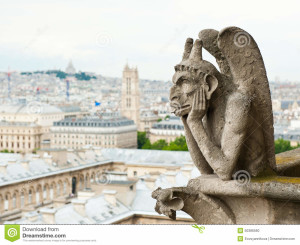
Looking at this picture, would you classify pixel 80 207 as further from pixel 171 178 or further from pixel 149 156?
pixel 149 156

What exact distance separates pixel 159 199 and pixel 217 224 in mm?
536

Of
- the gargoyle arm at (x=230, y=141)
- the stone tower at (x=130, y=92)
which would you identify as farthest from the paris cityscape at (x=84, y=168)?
the gargoyle arm at (x=230, y=141)

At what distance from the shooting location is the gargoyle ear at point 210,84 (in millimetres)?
4941

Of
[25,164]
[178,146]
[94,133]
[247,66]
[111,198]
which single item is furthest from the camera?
[94,133]

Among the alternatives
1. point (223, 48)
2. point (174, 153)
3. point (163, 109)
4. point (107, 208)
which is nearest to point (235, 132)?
point (223, 48)

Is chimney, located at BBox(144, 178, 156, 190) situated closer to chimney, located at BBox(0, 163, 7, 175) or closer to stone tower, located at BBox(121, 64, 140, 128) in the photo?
chimney, located at BBox(0, 163, 7, 175)

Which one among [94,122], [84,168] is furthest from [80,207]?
[94,122]

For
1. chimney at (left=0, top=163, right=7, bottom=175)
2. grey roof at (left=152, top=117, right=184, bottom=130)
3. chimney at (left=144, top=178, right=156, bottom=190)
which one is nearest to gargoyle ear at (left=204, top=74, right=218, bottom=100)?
chimney at (left=144, top=178, right=156, bottom=190)

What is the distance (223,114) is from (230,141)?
0.92ft

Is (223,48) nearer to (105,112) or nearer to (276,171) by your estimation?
(276,171)

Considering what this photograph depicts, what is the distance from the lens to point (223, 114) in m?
5.06

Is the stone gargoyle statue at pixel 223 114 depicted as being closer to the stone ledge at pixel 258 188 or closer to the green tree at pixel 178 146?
the stone ledge at pixel 258 188

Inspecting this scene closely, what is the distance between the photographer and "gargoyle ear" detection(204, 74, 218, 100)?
195 inches

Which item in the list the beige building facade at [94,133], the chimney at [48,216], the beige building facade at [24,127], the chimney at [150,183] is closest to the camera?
the chimney at [48,216]
